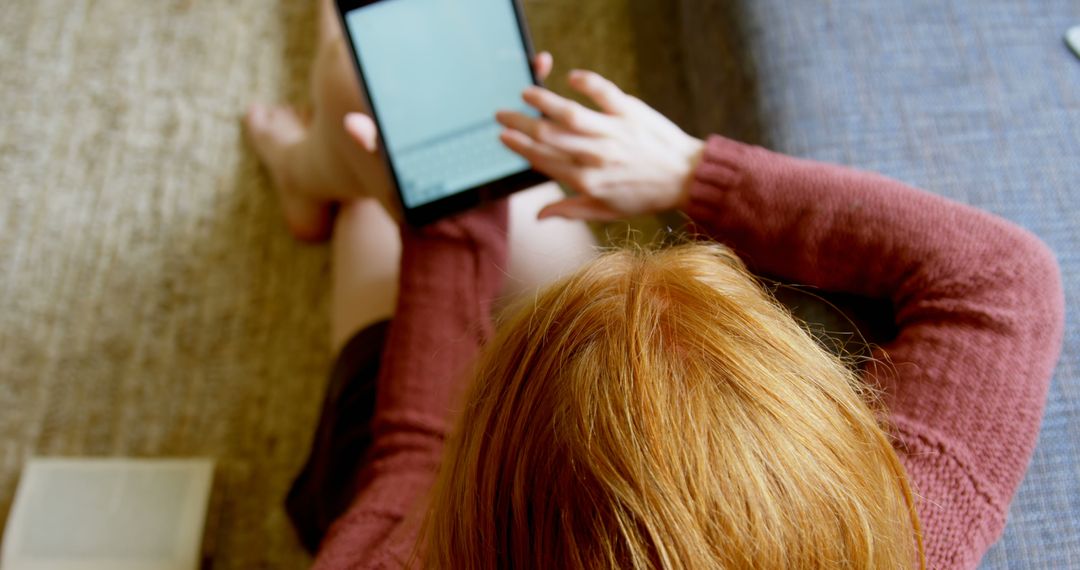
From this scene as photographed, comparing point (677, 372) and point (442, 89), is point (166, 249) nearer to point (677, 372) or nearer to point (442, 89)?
point (442, 89)

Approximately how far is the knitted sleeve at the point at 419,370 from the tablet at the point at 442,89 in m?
0.03

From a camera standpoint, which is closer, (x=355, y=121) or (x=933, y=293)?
(x=933, y=293)

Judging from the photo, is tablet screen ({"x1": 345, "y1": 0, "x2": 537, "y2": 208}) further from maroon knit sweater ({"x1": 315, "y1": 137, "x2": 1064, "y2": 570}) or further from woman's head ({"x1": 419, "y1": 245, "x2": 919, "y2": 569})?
woman's head ({"x1": 419, "y1": 245, "x2": 919, "y2": 569})

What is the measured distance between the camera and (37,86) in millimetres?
988

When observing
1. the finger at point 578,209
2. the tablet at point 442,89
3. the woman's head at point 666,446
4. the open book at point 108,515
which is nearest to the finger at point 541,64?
the tablet at point 442,89

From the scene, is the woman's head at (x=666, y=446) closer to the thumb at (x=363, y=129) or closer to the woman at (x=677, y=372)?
the woman at (x=677, y=372)

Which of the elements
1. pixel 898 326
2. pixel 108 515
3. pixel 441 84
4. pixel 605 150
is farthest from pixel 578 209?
pixel 108 515

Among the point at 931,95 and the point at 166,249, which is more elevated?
the point at 931,95

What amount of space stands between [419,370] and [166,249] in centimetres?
49

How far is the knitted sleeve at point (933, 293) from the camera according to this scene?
466mm

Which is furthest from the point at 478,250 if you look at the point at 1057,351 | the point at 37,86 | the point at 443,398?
the point at 37,86

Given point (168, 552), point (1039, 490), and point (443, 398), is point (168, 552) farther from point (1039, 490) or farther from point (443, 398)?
point (1039, 490)

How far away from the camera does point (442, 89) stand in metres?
0.63

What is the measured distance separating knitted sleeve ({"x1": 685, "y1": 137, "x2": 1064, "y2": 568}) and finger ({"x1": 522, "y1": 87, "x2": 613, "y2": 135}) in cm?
8
